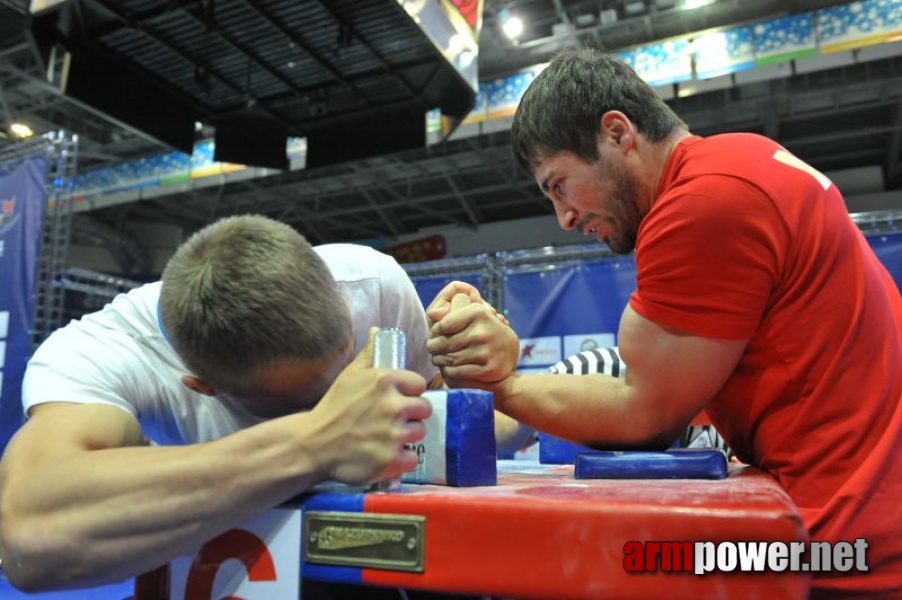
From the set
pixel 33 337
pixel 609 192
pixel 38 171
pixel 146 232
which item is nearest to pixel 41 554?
pixel 609 192

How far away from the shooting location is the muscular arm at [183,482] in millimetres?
762

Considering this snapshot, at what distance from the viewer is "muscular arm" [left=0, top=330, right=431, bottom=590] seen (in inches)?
30.0

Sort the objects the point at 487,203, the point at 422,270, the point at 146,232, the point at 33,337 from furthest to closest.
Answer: the point at 146,232 → the point at 487,203 → the point at 422,270 → the point at 33,337

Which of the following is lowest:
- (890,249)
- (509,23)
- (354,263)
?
(354,263)

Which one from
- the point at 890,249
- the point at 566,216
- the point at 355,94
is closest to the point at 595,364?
the point at 566,216

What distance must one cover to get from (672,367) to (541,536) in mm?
473

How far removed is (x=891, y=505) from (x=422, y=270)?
3.40 meters

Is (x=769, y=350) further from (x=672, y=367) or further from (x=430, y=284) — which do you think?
(x=430, y=284)

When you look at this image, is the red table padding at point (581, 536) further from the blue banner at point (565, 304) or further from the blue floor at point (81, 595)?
the blue banner at point (565, 304)

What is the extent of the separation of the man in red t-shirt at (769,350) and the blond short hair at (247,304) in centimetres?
42

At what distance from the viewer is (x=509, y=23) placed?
581 centimetres

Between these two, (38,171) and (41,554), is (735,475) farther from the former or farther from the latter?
(38,171)

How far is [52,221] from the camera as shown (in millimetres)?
3348

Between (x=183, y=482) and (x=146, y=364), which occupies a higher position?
(x=146, y=364)
